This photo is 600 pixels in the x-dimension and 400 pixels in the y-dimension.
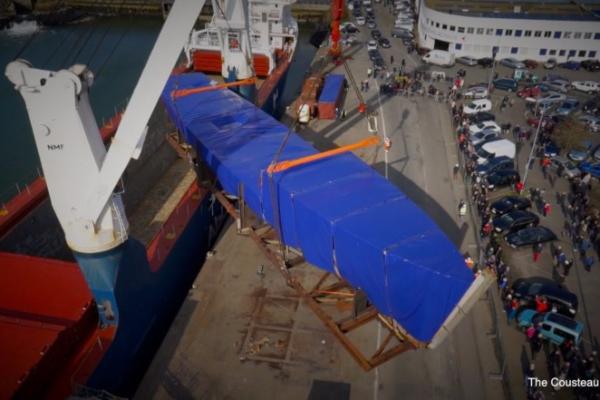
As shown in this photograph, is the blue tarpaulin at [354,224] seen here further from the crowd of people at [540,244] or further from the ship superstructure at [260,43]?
the ship superstructure at [260,43]

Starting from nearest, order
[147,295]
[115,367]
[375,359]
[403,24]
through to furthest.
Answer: [375,359] → [115,367] → [147,295] → [403,24]

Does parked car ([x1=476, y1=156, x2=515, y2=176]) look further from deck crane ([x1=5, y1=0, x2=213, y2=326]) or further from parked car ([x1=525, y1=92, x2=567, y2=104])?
deck crane ([x1=5, y1=0, x2=213, y2=326])

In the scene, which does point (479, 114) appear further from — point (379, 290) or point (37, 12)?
point (37, 12)

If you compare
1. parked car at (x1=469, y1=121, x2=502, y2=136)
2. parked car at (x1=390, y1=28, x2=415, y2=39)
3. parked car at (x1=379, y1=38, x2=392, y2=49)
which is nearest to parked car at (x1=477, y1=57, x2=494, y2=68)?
parked car at (x1=379, y1=38, x2=392, y2=49)

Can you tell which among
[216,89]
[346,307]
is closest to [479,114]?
[216,89]

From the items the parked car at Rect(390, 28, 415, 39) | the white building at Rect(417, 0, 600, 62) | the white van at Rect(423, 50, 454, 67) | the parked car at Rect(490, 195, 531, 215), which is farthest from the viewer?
the parked car at Rect(390, 28, 415, 39)
